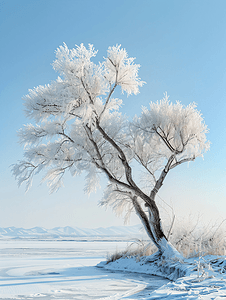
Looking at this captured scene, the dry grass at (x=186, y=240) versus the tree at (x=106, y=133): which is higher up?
the tree at (x=106, y=133)

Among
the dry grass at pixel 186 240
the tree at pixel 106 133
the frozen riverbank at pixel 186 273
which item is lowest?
the frozen riverbank at pixel 186 273

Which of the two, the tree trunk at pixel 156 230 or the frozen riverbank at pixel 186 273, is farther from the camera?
the tree trunk at pixel 156 230

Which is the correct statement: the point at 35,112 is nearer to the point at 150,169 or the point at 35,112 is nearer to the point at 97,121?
the point at 97,121

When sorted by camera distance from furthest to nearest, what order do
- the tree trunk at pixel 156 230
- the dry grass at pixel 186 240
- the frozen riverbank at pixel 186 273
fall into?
the dry grass at pixel 186 240
the tree trunk at pixel 156 230
the frozen riverbank at pixel 186 273

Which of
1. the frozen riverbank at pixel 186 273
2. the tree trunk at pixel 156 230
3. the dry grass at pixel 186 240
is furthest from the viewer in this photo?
the dry grass at pixel 186 240

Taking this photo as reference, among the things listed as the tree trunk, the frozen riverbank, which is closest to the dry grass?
the frozen riverbank

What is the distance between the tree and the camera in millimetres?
10211

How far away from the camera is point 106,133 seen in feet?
38.5

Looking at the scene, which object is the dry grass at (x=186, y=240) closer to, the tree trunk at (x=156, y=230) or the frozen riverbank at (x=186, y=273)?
the frozen riverbank at (x=186, y=273)

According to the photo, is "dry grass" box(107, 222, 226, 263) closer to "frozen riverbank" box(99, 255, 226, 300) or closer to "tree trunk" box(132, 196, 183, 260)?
"frozen riverbank" box(99, 255, 226, 300)

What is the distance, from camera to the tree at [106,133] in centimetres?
1021

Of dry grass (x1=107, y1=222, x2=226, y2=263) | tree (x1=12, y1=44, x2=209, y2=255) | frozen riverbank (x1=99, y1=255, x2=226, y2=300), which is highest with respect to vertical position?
tree (x1=12, y1=44, x2=209, y2=255)

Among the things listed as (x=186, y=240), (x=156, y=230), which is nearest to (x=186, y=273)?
(x=156, y=230)

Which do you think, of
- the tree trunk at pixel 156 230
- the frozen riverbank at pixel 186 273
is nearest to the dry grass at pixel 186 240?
the frozen riverbank at pixel 186 273
